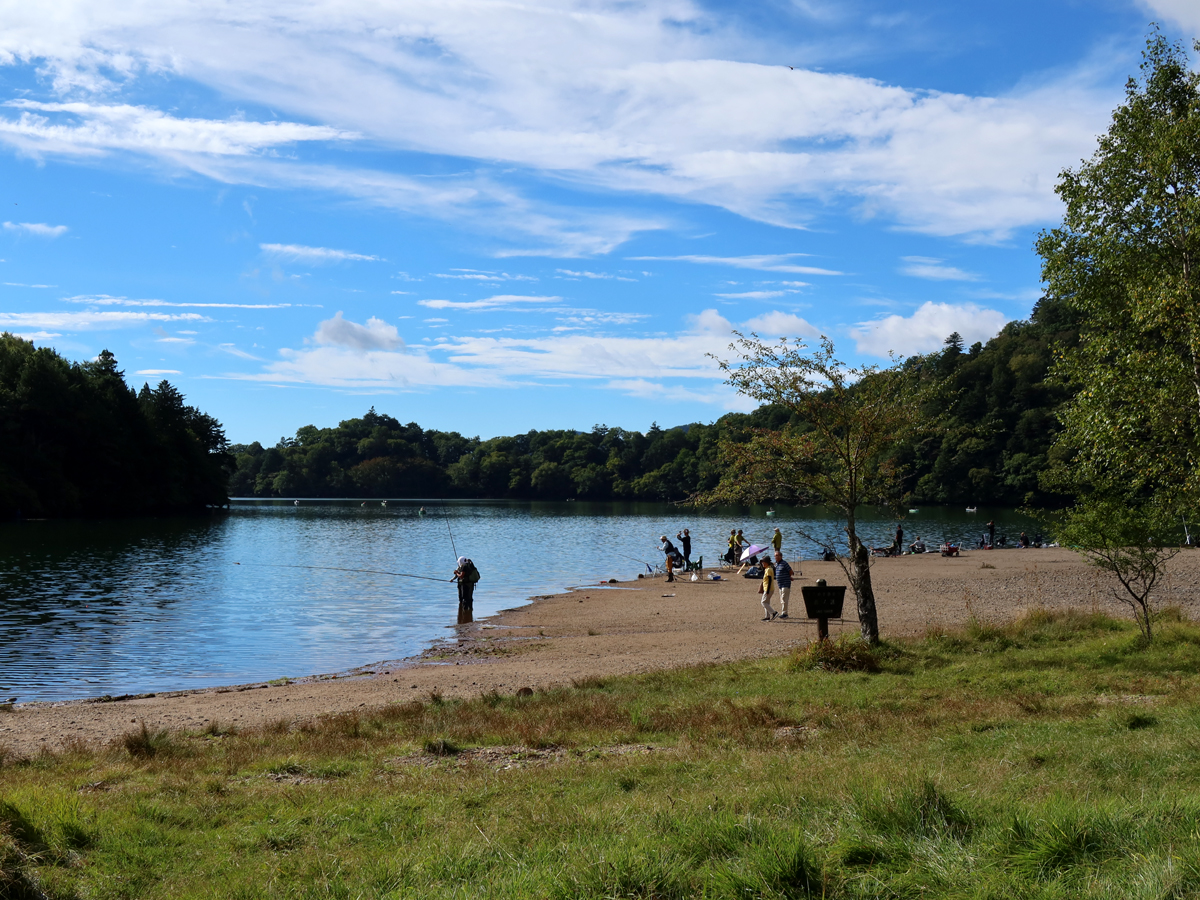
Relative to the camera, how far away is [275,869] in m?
5.45

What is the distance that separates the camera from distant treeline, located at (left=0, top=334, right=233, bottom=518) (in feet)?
278

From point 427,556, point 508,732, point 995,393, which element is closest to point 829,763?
point 508,732

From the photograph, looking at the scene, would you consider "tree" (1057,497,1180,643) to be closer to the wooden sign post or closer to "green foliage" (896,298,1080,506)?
the wooden sign post

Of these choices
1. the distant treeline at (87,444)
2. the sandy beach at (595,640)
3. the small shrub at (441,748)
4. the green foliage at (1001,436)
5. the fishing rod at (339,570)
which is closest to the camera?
the small shrub at (441,748)

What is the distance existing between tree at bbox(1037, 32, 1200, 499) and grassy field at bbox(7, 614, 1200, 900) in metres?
4.69

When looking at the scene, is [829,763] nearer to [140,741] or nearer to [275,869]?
[275,869]

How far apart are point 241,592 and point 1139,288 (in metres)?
33.6

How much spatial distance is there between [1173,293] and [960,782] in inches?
445

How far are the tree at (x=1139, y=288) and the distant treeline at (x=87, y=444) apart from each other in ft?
284

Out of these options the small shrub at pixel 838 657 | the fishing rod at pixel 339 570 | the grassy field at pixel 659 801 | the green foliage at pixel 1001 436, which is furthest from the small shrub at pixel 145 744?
the green foliage at pixel 1001 436

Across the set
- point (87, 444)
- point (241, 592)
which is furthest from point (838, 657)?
point (87, 444)

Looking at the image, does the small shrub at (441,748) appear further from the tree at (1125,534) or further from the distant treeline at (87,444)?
the distant treeline at (87,444)

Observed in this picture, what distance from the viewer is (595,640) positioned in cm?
2288

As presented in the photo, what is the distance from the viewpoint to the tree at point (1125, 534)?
16.0 metres
